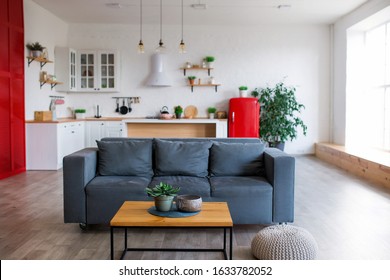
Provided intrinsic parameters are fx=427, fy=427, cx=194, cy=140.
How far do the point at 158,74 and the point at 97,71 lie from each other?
1316mm

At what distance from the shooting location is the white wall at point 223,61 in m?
9.41

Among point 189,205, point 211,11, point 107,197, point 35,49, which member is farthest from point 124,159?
point 211,11

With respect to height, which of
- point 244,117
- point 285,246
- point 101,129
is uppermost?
point 244,117

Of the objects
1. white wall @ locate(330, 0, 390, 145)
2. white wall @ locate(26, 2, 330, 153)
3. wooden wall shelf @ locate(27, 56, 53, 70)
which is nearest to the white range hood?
white wall @ locate(26, 2, 330, 153)

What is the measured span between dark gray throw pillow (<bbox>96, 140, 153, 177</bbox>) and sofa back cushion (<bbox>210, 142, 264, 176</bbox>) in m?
0.67

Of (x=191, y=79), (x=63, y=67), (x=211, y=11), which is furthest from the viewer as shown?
(x=191, y=79)

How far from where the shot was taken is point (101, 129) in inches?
351

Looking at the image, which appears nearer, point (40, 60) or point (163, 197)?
point (163, 197)

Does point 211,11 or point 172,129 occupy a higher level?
point 211,11

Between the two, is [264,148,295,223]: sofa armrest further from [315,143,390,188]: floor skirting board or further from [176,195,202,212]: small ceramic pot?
[315,143,390,188]: floor skirting board

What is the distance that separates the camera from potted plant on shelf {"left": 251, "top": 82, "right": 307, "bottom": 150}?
9.09 metres

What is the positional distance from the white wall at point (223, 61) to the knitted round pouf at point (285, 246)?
6565 millimetres

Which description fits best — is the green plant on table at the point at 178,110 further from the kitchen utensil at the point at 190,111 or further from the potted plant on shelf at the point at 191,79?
the potted plant on shelf at the point at 191,79

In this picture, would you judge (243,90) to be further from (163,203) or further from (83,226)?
(163,203)
